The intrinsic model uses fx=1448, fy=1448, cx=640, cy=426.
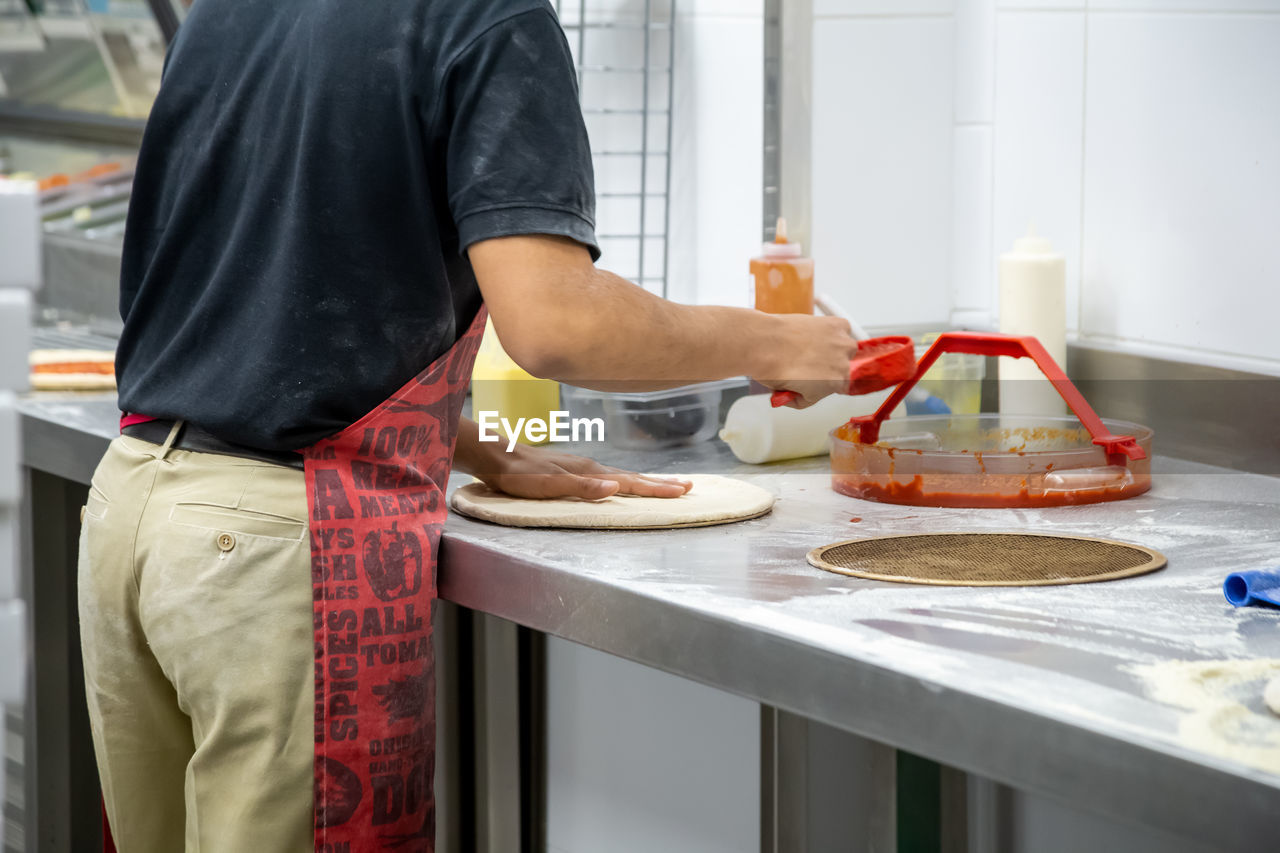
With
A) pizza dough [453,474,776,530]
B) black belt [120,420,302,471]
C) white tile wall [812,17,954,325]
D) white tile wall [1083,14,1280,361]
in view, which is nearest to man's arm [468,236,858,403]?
pizza dough [453,474,776,530]

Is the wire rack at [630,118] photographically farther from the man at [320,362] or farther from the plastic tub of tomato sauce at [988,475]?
the man at [320,362]

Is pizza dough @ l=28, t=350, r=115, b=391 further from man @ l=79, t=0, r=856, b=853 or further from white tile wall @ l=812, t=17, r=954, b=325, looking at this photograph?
white tile wall @ l=812, t=17, r=954, b=325

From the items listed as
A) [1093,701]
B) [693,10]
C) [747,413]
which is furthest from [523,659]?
[1093,701]

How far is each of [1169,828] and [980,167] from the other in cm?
141

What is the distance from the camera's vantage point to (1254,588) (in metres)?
1.05

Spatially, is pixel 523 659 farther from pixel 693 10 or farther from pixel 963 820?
pixel 693 10

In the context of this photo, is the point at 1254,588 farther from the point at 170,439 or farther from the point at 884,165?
the point at 884,165

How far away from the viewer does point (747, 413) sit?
5.51 feet

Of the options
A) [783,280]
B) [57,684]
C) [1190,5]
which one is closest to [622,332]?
[783,280]

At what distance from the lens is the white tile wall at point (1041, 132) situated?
1.88 metres

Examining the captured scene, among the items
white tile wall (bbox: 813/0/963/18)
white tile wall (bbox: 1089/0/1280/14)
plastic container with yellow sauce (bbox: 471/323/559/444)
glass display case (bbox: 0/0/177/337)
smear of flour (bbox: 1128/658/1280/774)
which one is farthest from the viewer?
glass display case (bbox: 0/0/177/337)

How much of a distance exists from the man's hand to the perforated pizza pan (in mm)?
240

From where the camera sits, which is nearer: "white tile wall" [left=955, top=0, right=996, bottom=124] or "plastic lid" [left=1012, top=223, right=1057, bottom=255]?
"plastic lid" [left=1012, top=223, right=1057, bottom=255]

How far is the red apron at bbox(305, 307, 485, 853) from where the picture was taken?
3.99 ft
